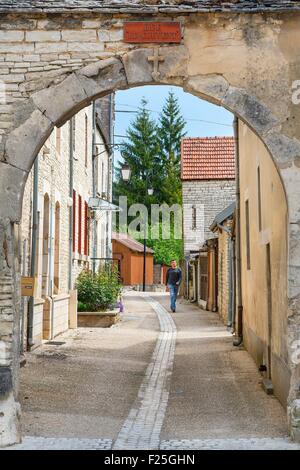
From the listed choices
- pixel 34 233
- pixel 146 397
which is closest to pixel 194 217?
pixel 34 233

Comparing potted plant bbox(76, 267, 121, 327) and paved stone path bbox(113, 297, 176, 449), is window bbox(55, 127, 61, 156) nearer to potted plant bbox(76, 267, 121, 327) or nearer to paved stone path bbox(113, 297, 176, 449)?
potted plant bbox(76, 267, 121, 327)

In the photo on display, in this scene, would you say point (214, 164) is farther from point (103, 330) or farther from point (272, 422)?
point (272, 422)

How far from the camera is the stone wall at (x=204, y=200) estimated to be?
28.0 m

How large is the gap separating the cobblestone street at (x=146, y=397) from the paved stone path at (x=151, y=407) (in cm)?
1

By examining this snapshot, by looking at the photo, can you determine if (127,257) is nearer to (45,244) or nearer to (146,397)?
(45,244)

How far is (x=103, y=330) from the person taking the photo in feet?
52.4

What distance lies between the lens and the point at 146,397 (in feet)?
27.2

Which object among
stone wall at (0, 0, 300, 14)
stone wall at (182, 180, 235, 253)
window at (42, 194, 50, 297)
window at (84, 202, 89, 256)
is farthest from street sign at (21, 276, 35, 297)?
stone wall at (182, 180, 235, 253)

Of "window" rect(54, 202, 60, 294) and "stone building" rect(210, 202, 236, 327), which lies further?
"stone building" rect(210, 202, 236, 327)

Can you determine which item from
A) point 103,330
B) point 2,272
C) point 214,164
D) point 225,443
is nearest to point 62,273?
point 103,330

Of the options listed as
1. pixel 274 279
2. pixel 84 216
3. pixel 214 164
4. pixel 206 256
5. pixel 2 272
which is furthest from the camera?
pixel 214 164

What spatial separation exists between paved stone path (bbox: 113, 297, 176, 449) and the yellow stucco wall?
1468mm

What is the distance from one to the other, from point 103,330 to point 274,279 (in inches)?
324

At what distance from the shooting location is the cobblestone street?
6.09 metres
